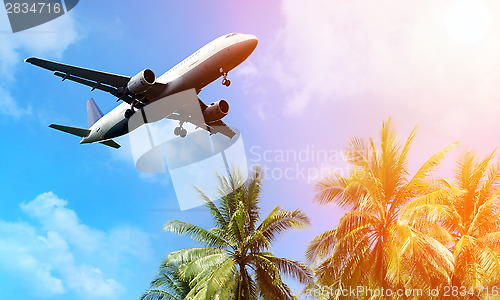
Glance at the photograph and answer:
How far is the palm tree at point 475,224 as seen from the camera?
1448cm

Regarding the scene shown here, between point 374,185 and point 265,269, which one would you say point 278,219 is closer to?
point 265,269

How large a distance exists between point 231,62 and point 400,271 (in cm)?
1473

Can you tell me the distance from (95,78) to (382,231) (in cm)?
1767

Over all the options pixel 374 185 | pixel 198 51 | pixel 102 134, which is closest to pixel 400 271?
pixel 374 185

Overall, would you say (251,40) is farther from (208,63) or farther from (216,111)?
(216,111)

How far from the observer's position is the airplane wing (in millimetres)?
24969

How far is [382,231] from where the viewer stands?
1587 centimetres

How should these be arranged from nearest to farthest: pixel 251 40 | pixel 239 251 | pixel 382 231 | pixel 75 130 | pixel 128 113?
pixel 382 231
pixel 239 251
pixel 251 40
pixel 128 113
pixel 75 130

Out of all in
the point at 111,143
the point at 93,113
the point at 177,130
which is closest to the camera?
the point at 177,130

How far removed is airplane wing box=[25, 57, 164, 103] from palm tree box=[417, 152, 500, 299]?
16.2 metres

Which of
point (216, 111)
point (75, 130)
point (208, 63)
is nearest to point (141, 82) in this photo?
point (208, 63)

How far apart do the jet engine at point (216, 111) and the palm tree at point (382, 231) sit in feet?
41.2

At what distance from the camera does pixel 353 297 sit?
15445 mm

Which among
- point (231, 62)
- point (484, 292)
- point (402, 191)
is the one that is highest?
point (231, 62)
